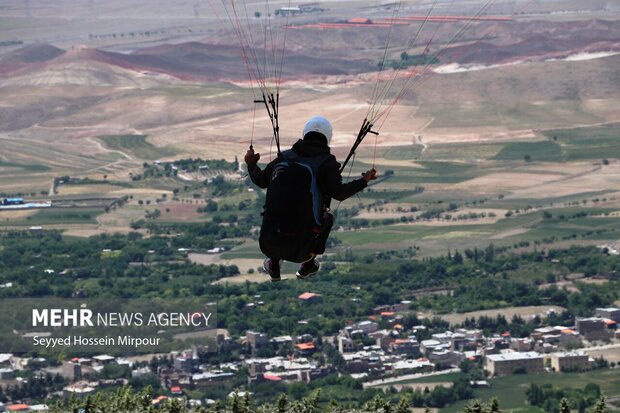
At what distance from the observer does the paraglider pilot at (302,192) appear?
14.9 meters

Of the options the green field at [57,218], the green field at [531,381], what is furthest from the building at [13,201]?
the green field at [531,381]

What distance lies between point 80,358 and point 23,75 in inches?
2655

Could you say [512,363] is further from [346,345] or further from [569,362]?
[346,345]

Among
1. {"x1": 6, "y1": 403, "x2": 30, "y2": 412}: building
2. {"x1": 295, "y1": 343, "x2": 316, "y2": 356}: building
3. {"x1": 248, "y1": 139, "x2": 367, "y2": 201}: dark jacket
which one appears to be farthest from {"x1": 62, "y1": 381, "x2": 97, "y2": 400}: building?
{"x1": 248, "y1": 139, "x2": 367, "y2": 201}: dark jacket

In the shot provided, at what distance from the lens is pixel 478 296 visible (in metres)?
58.6

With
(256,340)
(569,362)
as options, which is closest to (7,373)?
Result: (256,340)

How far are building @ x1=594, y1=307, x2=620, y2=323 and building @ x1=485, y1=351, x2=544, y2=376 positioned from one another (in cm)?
643

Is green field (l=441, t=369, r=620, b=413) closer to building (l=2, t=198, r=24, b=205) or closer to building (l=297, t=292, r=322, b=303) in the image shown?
building (l=297, t=292, r=322, b=303)

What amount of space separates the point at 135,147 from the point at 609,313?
146ft

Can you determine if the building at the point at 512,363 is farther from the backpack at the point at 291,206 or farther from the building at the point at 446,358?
the backpack at the point at 291,206

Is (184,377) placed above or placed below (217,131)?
below

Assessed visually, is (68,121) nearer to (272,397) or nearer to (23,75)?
(23,75)

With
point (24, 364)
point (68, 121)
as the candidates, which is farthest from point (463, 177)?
point (24, 364)

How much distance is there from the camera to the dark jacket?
14922mm
